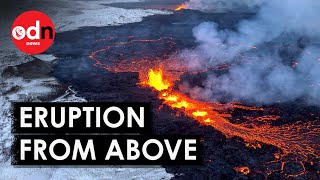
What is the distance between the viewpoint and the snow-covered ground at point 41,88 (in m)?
7.12

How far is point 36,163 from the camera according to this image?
743 centimetres

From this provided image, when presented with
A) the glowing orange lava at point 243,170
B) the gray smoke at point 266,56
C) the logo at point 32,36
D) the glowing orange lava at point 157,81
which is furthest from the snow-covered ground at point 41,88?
the gray smoke at point 266,56

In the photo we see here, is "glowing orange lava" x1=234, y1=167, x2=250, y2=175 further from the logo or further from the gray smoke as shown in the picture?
the logo

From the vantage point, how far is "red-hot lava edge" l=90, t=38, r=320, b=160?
25.5 ft

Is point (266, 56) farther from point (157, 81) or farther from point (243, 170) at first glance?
point (243, 170)

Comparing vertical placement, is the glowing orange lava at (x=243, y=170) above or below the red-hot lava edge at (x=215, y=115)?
below

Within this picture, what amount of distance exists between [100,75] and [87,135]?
502cm

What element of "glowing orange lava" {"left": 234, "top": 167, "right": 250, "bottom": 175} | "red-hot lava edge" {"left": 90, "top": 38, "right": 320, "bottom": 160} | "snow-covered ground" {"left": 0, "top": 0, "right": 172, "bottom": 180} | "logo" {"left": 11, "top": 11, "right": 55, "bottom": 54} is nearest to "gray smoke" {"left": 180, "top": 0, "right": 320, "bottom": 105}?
"red-hot lava edge" {"left": 90, "top": 38, "right": 320, "bottom": 160}

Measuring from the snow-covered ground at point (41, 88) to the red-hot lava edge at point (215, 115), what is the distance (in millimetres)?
2444

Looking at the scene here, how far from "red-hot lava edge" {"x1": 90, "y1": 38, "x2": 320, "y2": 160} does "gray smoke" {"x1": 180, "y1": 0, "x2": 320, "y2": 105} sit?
62 cm

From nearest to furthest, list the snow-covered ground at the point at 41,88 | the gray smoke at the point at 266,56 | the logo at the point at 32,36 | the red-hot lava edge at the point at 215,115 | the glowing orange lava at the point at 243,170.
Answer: the glowing orange lava at the point at 243,170, the snow-covered ground at the point at 41,88, the red-hot lava edge at the point at 215,115, the gray smoke at the point at 266,56, the logo at the point at 32,36

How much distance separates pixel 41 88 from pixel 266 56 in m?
9.95

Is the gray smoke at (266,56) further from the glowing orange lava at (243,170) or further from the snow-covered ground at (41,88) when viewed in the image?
the snow-covered ground at (41,88)

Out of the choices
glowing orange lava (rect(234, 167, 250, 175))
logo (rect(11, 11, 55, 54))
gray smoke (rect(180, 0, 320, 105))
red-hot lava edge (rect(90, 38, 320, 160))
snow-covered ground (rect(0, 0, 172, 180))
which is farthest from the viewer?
logo (rect(11, 11, 55, 54))
